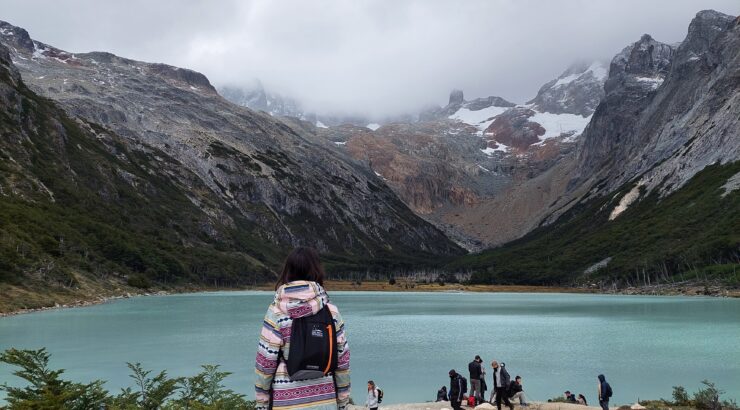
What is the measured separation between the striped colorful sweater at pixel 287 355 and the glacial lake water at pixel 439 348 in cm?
2452

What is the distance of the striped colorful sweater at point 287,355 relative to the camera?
7.07m

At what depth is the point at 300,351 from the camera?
700 cm

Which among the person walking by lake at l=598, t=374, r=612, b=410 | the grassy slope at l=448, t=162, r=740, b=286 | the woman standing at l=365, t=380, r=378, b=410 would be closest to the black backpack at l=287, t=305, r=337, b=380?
the woman standing at l=365, t=380, r=378, b=410

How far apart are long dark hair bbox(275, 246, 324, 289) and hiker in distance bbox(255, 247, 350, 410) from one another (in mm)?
138

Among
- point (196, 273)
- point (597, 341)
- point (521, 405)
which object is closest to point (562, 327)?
point (597, 341)

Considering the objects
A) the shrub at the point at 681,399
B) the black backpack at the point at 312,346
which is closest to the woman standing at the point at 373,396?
the shrub at the point at 681,399

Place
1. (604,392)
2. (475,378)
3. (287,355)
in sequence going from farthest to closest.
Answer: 1. (475,378)
2. (604,392)
3. (287,355)

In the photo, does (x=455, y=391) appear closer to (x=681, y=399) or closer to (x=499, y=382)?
(x=499, y=382)

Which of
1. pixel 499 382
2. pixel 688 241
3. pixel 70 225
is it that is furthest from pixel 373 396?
pixel 688 241

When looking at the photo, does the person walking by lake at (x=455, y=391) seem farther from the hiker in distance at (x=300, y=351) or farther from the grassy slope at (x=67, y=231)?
the grassy slope at (x=67, y=231)

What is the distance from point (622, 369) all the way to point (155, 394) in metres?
33.0

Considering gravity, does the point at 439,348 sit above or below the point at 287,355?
below

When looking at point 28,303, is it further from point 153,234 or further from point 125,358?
point 153,234

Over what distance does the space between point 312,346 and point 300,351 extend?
0.53 ft
